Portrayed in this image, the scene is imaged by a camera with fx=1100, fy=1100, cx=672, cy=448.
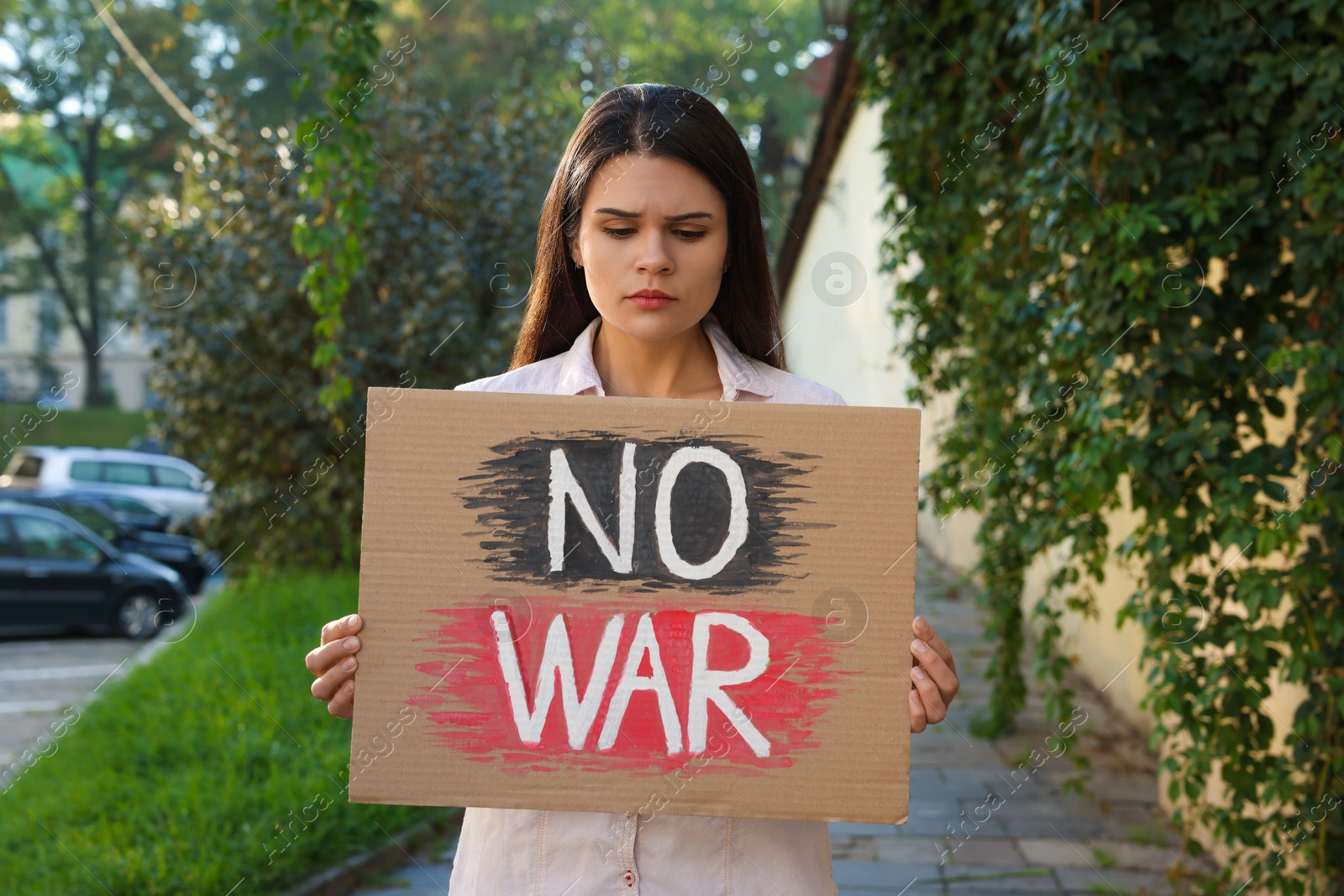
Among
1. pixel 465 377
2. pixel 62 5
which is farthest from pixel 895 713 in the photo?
pixel 62 5

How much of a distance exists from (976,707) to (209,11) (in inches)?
896

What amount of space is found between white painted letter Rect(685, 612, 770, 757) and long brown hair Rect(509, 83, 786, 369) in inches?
19.4

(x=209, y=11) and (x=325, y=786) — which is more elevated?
(x=209, y=11)

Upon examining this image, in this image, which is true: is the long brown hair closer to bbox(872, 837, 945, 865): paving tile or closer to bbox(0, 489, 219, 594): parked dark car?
bbox(872, 837, 945, 865): paving tile

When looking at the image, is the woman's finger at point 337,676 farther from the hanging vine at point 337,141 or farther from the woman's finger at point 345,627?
the hanging vine at point 337,141

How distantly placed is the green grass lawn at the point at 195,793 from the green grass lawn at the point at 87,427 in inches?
1024

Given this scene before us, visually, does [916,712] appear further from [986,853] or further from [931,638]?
[986,853]

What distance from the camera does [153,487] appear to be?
1523cm

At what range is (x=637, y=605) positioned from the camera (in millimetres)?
1521

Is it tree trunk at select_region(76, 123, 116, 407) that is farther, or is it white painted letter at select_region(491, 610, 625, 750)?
tree trunk at select_region(76, 123, 116, 407)

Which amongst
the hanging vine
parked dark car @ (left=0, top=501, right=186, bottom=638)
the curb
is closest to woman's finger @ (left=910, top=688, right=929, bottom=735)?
the hanging vine

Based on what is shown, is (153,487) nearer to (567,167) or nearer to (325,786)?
(325,786)

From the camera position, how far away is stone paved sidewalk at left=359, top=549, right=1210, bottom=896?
12.3 feet

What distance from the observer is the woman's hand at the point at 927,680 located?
153 centimetres
